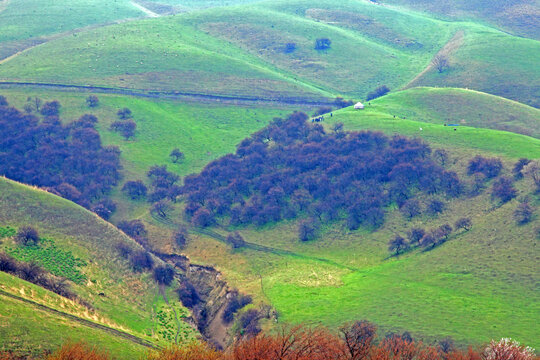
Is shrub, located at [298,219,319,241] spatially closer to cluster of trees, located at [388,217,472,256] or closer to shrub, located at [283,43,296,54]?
cluster of trees, located at [388,217,472,256]

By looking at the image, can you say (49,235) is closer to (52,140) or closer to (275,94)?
(52,140)

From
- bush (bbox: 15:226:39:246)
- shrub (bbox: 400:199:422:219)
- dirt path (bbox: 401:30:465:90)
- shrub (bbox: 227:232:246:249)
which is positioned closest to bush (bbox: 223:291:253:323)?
shrub (bbox: 227:232:246:249)

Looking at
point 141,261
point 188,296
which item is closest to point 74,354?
point 188,296

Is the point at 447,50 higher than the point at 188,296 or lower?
higher

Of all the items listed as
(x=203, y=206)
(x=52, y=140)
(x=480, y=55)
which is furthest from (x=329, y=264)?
(x=480, y=55)

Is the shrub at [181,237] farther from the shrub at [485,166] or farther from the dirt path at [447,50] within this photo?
the dirt path at [447,50]

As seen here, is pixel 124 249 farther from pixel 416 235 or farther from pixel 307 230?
pixel 416 235

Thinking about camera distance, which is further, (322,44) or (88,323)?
(322,44)
